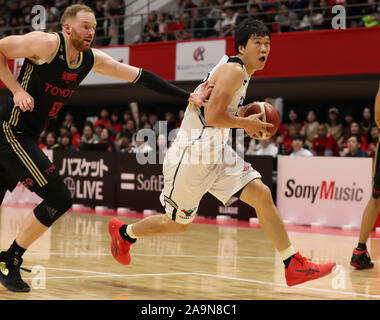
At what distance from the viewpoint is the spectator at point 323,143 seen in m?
13.5

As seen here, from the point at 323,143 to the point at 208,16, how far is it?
4.83m

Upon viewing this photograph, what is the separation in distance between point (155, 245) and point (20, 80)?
379 centimetres

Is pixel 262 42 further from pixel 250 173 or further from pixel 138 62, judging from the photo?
pixel 138 62

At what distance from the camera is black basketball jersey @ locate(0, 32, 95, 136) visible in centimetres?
494

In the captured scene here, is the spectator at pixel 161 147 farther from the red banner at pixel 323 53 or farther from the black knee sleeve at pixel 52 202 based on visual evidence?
the black knee sleeve at pixel 52 202

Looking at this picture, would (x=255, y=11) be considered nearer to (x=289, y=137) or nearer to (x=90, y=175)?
(x=289, y=137)

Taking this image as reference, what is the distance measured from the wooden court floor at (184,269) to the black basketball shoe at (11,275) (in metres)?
0.07

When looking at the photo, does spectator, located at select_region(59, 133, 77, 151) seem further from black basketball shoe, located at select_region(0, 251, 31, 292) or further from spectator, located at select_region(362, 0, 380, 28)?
black basketball shoe, located at select_region(0, 251, 31, 292)

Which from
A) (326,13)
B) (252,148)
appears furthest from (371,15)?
(252,148)

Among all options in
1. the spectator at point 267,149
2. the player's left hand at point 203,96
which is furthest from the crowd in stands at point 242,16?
the player's left hand at point 203,96

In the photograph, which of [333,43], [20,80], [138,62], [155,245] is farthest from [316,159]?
[20,80]

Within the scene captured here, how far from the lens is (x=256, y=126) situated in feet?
16.4

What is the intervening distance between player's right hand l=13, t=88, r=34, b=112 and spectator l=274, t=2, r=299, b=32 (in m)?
10.7

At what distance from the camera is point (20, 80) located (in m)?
5.05
